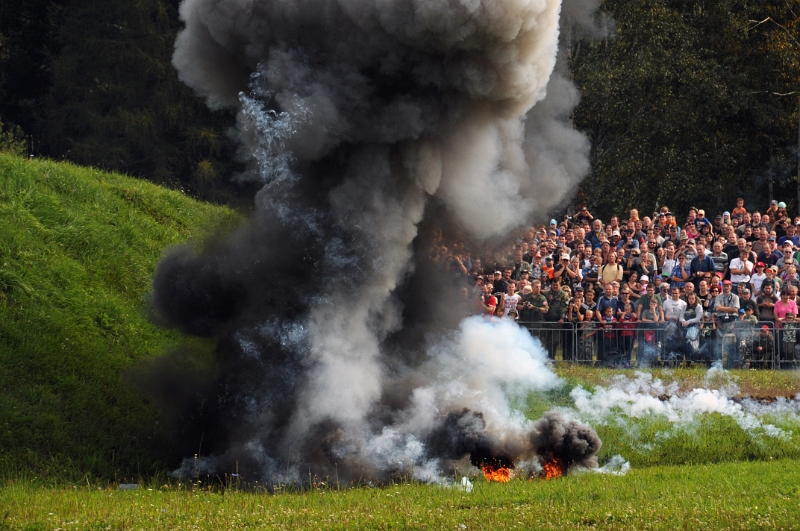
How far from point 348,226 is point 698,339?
30.6 ft

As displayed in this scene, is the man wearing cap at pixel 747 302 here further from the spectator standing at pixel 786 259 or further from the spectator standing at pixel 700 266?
the spectator standing at pixel 786 259

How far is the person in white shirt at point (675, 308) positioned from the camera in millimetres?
20641

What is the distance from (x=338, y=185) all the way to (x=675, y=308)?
9.26 metres

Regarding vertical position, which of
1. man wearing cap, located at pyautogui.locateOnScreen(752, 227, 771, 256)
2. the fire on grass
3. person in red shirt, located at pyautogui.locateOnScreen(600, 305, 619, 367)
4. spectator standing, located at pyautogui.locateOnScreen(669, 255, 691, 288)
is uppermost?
man wearing cap, located at pyautogui.locateOnScreen(752, 227, 771, 256)

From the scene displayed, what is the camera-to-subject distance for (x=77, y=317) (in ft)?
58.3

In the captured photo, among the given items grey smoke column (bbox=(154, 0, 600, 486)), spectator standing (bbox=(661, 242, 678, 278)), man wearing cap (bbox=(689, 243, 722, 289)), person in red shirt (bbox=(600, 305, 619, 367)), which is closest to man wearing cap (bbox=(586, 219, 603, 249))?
spectator standing (bbox=(661, 242, 678, 278))

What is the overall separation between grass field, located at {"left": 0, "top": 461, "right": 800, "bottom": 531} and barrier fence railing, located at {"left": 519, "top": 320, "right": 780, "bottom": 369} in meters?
6.85

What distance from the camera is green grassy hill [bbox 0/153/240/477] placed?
48.8ft

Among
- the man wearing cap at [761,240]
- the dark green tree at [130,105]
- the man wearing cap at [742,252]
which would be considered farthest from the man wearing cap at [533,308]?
the dark green tree at [130,105]

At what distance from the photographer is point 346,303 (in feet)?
46.1

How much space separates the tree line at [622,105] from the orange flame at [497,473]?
25785 millimetres

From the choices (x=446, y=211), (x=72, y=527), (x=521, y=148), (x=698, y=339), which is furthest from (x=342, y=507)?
(x=698, y=339)

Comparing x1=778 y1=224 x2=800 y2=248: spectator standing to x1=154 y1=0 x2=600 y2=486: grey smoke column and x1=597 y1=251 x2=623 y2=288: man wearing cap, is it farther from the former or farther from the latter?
x1=154 y1=0 x2=600 y2=486: grey smoke column

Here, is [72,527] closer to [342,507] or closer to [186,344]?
[342,507]
